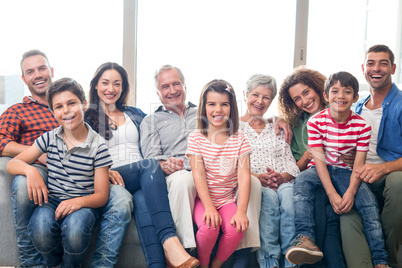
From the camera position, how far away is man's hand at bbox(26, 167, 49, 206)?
1537 millimetres

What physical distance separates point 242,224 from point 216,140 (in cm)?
44

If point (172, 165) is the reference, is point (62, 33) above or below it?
above

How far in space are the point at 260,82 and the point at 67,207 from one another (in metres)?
1.19

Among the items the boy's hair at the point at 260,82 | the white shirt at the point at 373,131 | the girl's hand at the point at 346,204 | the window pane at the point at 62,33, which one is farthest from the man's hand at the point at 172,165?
the window pane at the point at 62,33

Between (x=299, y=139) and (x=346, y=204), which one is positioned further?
(x=299, y=139)

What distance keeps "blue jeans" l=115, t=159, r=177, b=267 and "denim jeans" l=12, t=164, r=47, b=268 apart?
0.44 m

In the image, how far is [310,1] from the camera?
9.57 feet

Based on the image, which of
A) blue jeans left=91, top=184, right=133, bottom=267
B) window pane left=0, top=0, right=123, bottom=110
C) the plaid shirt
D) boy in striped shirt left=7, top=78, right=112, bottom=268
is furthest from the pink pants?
window pane left=0, top=0, right=123, bottom=110

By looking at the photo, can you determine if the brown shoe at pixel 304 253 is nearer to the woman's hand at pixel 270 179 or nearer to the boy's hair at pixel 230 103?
the woman's hand at pixel 270 179

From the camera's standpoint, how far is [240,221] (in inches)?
60.2

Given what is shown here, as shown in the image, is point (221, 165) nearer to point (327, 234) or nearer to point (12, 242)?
point (327, 234)

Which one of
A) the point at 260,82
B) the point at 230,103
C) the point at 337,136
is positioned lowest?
the point at 337,136

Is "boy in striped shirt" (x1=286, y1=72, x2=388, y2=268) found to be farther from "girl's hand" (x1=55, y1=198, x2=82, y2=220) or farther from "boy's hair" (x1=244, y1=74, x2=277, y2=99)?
"girl's hand" (x1=55, y1=198, x2=82, y2=220)

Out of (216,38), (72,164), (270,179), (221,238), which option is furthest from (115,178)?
(216,38)
